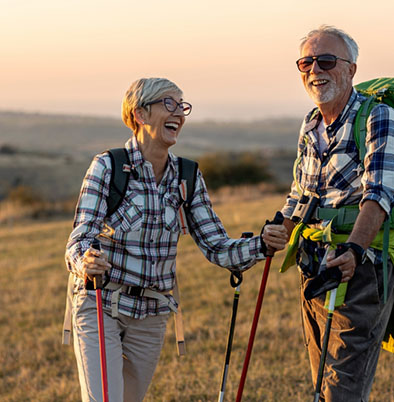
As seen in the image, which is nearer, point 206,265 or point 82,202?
point 82,202

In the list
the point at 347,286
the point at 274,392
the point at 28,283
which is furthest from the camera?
the point at 28,283

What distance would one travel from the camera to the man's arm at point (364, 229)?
3840 mm

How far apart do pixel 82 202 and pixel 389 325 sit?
211cm

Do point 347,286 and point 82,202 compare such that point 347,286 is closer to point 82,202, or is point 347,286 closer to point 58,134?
point 82,202

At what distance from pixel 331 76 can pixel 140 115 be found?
1.24 m

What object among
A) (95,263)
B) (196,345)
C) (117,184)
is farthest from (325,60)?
(196,345)

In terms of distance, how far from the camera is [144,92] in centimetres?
445

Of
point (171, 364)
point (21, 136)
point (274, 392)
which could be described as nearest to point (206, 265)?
point (171, 364)

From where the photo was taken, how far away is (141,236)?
4387 mm

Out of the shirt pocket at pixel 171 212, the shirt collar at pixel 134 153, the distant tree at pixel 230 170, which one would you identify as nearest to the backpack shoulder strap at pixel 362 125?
the shirt pocket at pixel 171 212

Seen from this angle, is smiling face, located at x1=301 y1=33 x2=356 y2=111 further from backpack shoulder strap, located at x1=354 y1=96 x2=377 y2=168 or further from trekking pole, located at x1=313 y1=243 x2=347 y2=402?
trekking pole, located at x1=313 y1=243 x2=347 y2=402

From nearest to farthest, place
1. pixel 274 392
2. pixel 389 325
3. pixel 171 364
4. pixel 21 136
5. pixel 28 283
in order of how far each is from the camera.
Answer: pixel 389 325 < pixel 274 392 < pixel 171 364 < pixel 28 283 < pixel 21 136

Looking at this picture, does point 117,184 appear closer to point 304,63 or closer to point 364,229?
point 304,63

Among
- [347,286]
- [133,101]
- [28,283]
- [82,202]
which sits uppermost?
[133,101]
